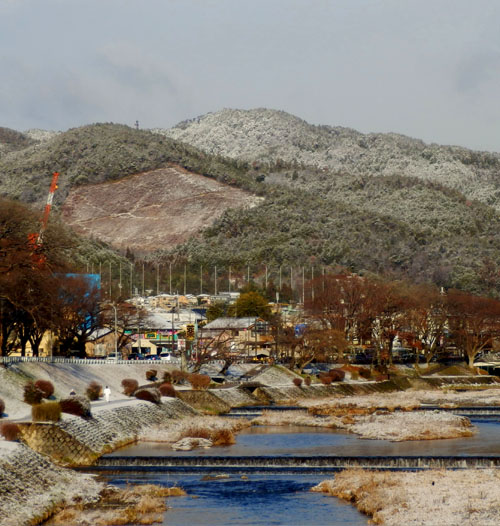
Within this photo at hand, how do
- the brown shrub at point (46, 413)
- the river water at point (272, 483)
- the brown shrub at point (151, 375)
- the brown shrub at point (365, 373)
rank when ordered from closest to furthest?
the river water at point (272, 483), the brown shrub at point (46, 413), the brown shrub at point (151, 375), the brown shrub at point (365, 373)

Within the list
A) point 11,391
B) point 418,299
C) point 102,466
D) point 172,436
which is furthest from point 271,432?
point 418,299

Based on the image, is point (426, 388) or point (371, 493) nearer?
point (371, 493)

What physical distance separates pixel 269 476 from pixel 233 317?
426 feet

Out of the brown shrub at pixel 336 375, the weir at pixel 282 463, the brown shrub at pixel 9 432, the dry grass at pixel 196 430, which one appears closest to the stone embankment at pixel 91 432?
the dry grass at pixel 196 430

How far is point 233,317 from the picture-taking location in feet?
589

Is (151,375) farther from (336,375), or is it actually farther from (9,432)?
(9,432)

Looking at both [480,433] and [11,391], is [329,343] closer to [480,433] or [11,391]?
[480,433]

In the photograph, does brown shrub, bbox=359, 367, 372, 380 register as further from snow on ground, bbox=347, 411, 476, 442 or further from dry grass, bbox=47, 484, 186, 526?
dry grass, bbox=47, 484, 186, 526

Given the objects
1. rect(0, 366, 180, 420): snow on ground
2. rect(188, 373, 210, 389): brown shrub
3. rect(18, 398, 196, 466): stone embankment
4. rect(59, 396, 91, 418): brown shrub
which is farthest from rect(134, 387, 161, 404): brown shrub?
rect(188, 373, 210, 389): brown shrub

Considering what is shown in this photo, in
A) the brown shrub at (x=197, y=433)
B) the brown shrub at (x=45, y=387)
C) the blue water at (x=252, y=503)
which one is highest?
the brown shrub at (x=45, y=387)

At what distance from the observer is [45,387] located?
68.1 metres

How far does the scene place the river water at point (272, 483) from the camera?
1599 inches

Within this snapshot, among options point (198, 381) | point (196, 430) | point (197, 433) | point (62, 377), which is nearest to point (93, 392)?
point (62, 377)

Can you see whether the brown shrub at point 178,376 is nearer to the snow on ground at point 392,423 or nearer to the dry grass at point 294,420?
the snow on ground at point 392,423
